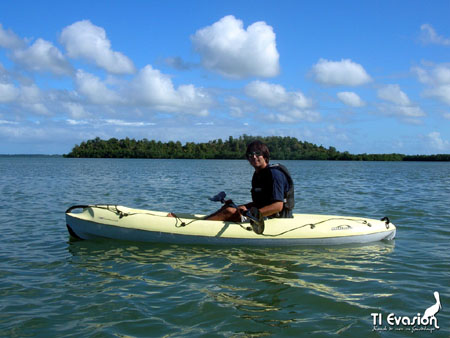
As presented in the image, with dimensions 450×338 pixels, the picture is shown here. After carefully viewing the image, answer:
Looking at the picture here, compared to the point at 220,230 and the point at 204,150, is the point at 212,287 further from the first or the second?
the point at 204,150

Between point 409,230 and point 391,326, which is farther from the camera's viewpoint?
point 409,230

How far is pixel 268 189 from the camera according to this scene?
677 cm

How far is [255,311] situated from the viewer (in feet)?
14.5

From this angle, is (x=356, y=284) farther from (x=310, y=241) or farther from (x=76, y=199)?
(x=76, y=199)

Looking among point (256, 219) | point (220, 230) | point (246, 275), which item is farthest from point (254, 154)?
point (246, 275)

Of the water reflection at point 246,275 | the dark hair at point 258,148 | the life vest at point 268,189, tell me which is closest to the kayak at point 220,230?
the water reflection at point 246,275

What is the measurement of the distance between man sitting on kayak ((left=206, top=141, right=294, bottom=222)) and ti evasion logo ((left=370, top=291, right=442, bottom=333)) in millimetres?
2700

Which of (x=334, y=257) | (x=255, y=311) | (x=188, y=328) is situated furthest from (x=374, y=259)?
(x=188, y=328)

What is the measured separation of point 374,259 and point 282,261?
1.49 metres

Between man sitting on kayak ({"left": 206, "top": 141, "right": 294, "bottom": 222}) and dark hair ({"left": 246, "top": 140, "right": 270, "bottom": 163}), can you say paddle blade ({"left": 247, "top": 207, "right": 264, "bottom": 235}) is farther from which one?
dark hair ({"left": 246, "top": 140, "right": 270, "bottom": 163})

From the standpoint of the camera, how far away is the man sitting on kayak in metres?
6.57

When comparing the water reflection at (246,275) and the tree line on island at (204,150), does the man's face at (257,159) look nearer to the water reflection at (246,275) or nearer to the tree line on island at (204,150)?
the water reflection at (246,275)

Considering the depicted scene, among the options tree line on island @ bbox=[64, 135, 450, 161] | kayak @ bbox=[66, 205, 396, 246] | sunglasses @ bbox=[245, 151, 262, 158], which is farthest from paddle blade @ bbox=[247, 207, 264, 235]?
tree line on island @ bbox=[64, 135, 450, 161]

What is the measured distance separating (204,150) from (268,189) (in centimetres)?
11522
